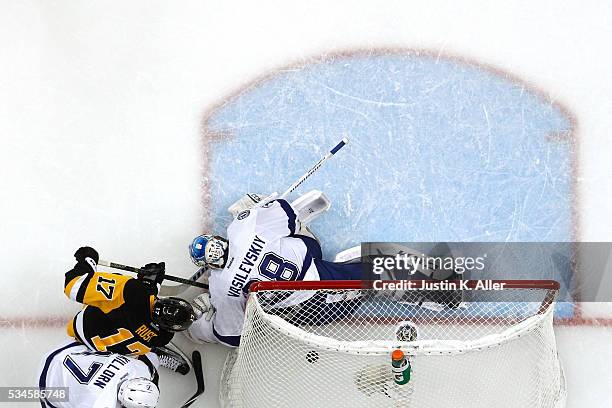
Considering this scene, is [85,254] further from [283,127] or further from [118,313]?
[283,127]

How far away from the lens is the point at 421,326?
13.1 feet

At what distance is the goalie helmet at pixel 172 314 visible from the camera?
373 centimetres

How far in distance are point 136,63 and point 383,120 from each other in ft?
3.87

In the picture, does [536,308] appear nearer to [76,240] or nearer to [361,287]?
[361,287]

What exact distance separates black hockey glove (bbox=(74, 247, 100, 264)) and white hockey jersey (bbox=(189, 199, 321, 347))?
513 millimetres

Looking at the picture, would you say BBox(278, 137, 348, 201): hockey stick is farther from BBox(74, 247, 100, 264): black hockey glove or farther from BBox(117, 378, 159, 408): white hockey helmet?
BBox(117, 378, 159, 408): white hockey helmet

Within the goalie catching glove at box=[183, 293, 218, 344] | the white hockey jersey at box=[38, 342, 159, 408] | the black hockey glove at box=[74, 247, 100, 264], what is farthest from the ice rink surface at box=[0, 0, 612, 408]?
the white hockey jersey at box=[38, 342, 159, 408]

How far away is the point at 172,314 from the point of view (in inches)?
146

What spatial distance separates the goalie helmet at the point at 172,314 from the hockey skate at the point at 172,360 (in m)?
0.37

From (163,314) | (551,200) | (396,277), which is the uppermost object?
(551,200)

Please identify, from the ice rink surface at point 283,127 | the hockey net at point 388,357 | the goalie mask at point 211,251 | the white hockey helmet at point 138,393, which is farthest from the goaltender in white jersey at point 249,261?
the white hockey helmet at point 138,393

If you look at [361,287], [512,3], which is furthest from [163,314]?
[512,3]

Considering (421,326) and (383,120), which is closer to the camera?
(421,326)

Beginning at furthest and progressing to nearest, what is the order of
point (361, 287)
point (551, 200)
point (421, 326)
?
point (551, 200), point (421, 326), point (361, 287)
